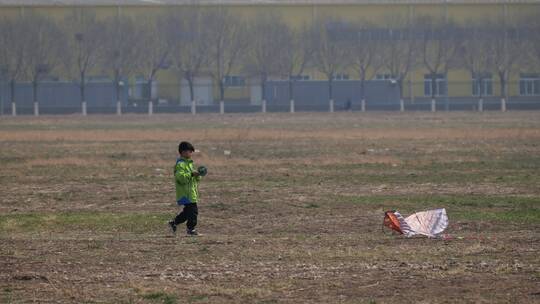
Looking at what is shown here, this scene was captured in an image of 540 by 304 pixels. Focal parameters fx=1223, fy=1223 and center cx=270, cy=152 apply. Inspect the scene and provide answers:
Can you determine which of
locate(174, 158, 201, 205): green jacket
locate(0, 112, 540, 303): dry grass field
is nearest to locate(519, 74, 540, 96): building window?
locate(0, 112, 540, 303): dry grass field

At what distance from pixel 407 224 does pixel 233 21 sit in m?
78.2

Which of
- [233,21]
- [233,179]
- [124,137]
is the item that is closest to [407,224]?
[233,179]

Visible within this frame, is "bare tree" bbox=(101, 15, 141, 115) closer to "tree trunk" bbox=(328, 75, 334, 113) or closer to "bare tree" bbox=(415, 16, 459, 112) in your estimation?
"tree trunk" bbox=(328, 75, 334, 113)

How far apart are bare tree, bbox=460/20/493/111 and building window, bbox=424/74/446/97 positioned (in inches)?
103

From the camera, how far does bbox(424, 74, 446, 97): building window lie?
94.8m

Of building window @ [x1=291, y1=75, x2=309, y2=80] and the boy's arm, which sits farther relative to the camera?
building window @ [x1=291, y1=75, x2=309, y2=80]

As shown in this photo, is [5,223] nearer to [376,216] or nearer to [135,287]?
[376,216]

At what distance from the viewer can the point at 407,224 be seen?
54.5 feet

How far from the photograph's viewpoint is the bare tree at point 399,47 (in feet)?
303

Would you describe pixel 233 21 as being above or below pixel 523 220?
above

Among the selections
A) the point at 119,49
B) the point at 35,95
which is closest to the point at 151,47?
the point at 119,49

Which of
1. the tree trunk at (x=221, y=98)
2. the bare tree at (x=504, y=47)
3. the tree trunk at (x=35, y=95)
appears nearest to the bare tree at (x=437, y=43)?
the bare tree at (x=504, y=47)

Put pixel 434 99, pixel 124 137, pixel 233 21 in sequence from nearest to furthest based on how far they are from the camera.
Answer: pixel 124 137, pixel 434 99, pixel 233 21

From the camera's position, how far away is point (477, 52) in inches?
3632
